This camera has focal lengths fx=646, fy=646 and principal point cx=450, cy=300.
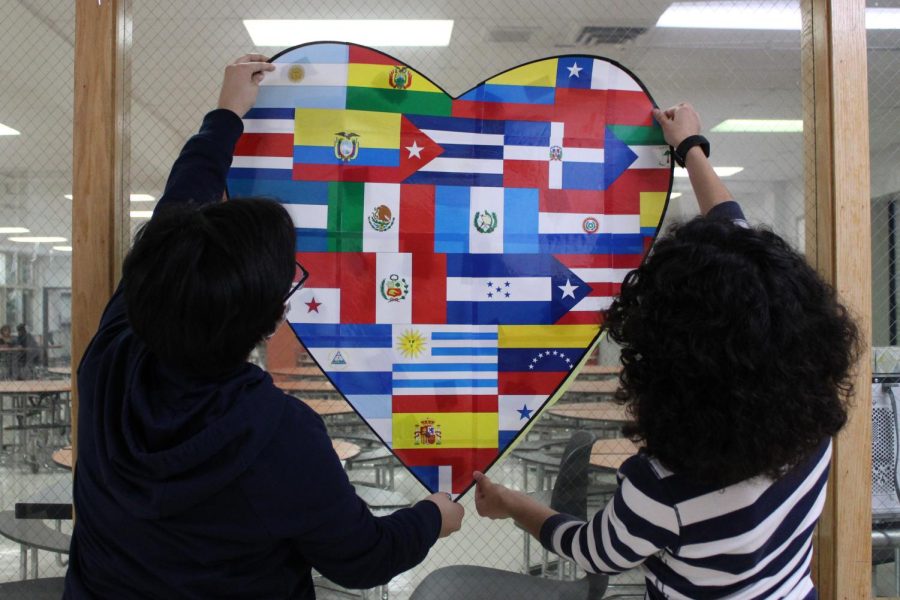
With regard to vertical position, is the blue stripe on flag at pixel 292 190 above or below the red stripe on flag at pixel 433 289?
above

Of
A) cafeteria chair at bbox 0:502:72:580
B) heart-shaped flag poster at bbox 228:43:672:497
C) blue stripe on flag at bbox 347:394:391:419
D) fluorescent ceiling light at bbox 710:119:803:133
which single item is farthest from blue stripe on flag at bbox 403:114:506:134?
cafeteria chair at bbox 0:502:72:580

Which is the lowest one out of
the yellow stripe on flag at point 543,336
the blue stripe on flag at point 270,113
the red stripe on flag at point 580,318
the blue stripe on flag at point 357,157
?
the yellow stripe on flag at point 543,336

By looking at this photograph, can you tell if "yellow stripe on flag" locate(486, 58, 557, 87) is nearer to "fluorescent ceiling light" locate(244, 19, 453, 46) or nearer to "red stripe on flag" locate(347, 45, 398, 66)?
"red stripe on flag" locate(347, 45, 398, 66)

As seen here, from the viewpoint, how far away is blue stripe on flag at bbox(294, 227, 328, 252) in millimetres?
1288

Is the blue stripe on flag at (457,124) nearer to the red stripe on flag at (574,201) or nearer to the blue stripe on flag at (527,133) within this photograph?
the blue stripe on flag at (527,133)

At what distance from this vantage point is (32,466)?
2.25m

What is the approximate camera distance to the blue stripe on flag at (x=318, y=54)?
1279 mm

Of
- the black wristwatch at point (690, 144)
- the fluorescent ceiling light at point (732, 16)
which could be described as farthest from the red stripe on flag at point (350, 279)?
the fluorescent ceiling light at point (732, 16)

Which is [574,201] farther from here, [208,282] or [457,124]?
[208,282]

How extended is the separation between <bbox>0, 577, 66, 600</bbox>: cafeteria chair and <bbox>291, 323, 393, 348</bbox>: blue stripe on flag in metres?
0.94

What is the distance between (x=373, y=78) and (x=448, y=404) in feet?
2.20

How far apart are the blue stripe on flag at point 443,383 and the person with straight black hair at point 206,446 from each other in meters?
0.47

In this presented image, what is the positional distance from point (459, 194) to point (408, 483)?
0.92 metres

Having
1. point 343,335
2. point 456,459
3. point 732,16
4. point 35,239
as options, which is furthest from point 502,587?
point 732,16
